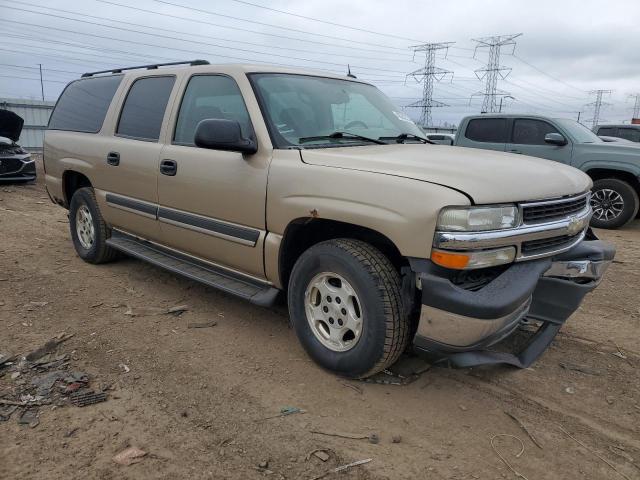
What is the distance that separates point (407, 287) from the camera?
9.00 feet

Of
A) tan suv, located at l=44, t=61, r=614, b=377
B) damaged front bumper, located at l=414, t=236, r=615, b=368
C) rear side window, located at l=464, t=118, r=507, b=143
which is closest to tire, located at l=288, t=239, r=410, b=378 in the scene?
tan suv, located at l=44, t=61, r=614, b=377

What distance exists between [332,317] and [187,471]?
117 centimetres

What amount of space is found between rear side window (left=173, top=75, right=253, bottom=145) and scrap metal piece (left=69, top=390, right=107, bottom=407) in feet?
6.03

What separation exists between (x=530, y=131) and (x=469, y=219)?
7398mm

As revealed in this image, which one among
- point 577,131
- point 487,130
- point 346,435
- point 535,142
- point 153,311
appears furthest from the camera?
point 487,130

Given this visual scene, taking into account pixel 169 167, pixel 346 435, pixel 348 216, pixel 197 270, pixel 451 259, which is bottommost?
pixel 346 435

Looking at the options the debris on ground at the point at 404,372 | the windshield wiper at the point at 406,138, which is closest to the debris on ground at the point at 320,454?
the debris on ground at the point at 404,372

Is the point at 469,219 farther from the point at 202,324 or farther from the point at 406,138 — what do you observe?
the point at 202,324

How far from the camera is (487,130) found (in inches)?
371

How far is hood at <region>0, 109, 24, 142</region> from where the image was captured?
1068cm

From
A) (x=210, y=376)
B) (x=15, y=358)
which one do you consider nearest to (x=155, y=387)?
(x=210, y=376)

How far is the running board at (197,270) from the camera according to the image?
11.3 feet

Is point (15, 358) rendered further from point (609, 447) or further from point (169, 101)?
point (609, 447)

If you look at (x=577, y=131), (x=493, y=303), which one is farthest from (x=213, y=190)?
(x=577, y=131)
